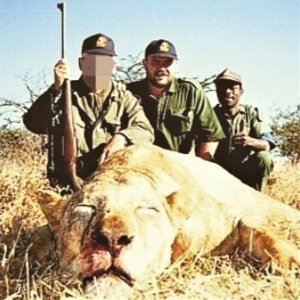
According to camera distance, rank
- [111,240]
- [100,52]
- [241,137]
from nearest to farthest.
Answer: [111,240] < [100,52] < [241,137]

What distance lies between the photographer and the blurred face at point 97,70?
5812mm

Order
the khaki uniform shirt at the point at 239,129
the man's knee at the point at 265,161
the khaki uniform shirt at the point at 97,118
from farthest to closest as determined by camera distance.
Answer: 1. the khaki uniform shirt at the point at 239,129
2. the man's knee at the point at 265,161
3. the khaki uniform shirt at the point at 97,118

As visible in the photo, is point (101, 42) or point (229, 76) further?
point (229, 76)

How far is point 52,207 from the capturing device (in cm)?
367

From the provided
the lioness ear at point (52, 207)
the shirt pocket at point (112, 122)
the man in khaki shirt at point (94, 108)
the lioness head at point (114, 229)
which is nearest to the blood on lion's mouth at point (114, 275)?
the lioness head at point (114, 229)

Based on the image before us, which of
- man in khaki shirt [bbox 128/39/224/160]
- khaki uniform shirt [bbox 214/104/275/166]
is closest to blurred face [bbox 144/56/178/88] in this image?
man in khaki shirt [bbox 128/39/224/160]

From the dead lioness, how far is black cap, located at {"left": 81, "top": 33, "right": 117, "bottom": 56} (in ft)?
5.55

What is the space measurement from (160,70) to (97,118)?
2.86 feet

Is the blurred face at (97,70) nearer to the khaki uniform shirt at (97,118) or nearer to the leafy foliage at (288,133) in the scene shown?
the khaki uniform shirt at (97,118)

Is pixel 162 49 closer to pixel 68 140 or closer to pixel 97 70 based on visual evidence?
pixel 97 70

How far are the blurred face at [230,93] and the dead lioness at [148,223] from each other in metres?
2.61

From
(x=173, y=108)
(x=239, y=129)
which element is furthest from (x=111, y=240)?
(x=239, y=129)

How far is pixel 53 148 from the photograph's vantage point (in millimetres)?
5770

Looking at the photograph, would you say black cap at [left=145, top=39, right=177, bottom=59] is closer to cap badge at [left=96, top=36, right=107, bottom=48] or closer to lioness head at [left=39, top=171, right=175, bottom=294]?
cap badge at [left=96, top=36, right=107, bottom=48]
